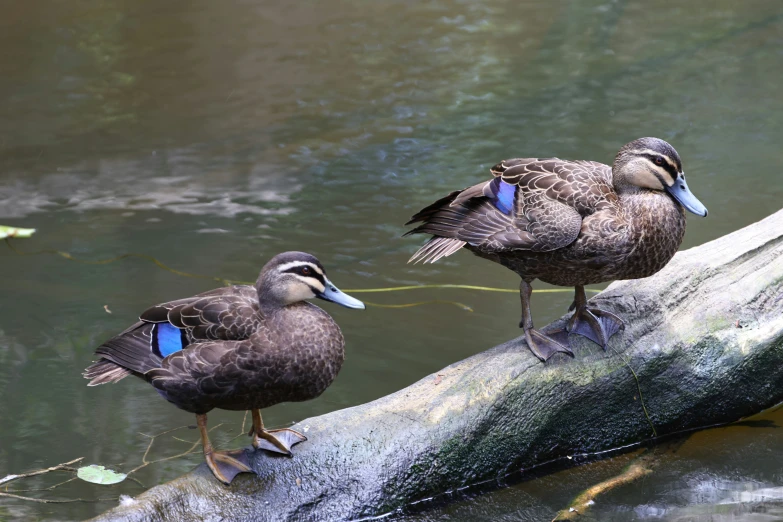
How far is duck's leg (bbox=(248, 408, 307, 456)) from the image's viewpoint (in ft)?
11.8

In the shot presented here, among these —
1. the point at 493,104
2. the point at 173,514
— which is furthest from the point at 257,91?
the point at 173,514

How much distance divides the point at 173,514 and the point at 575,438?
179cm

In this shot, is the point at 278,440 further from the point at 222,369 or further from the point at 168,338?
the point at 168,338

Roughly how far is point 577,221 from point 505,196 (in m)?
0.37

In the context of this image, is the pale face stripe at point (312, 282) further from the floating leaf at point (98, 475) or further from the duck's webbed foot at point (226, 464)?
the floating leaf at point (98, 475)

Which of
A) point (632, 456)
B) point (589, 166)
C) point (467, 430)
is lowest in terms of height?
point (632, 456)

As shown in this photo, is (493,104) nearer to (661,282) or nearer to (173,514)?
(661,282)

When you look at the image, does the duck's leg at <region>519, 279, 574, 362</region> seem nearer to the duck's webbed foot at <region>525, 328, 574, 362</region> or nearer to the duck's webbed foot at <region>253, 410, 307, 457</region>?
the duck's webbed foot at <region>525, 328, 574, 362</region>

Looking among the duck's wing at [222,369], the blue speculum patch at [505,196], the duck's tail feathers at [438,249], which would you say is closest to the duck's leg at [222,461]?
the duck's wing at [222,369]

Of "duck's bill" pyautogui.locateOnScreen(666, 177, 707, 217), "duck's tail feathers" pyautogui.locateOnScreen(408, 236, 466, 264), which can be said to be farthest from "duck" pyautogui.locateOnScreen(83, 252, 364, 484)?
"duck's bill" pyautogui.locateOnScreen(666, 177, 707, 217)

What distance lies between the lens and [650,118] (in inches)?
316

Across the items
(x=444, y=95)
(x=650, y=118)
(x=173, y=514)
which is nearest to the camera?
(x=173, y=514)

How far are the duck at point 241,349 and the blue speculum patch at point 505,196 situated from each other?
884 mm

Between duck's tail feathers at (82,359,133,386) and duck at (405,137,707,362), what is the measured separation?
1.37 m
